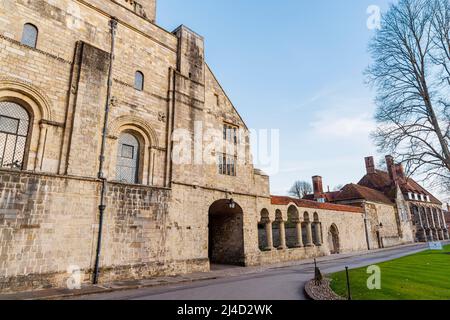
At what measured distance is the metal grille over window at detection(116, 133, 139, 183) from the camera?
13.2 meters

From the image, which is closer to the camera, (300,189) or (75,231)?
(75,231)

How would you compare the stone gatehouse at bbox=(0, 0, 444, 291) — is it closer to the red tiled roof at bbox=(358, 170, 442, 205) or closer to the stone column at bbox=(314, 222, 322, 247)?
the stone column at bbox=(314, 222, 322, 247)

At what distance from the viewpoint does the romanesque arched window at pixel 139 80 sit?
14.4 m

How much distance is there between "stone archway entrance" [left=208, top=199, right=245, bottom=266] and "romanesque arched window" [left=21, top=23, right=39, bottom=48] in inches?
483

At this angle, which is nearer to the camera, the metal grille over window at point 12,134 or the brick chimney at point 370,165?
the metal grille over window at point 12,134

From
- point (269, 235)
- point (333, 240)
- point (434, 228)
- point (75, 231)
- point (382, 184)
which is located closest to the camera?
point (75, 231)

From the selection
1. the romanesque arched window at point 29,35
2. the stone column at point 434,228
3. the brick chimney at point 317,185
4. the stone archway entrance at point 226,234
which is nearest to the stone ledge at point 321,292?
the stone archway entrance at point 226,234

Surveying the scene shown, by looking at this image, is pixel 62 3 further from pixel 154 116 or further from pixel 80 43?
pixel 154 116

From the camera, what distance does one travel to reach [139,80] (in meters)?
14.6

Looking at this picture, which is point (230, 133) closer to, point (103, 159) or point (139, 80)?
point (139, 80)

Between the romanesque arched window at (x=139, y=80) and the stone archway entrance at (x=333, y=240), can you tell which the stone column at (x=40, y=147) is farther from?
the stone archway entrance at (x=333, y=240)

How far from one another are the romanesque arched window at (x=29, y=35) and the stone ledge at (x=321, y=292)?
14331mm

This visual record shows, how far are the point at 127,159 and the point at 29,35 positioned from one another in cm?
659

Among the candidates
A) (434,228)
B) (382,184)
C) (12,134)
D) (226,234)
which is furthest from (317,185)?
(12,134)
